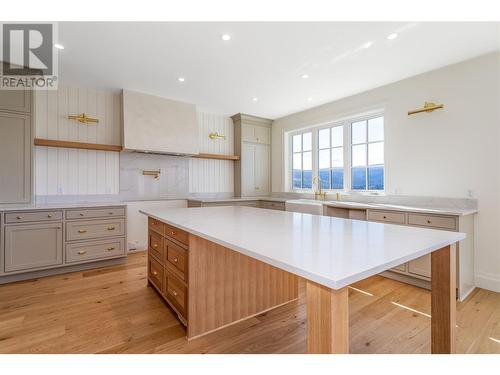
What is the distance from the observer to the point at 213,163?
5.03 m

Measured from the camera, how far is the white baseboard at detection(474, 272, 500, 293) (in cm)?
256

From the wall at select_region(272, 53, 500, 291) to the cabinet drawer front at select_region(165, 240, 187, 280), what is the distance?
10.0 feet

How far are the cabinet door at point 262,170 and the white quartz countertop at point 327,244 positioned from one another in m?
3.58

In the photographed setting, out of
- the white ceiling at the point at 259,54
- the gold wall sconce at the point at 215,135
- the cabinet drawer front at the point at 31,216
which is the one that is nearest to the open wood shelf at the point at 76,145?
the white ceiling at the point at 259,54

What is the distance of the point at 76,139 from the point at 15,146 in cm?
77

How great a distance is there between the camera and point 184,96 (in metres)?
3.99

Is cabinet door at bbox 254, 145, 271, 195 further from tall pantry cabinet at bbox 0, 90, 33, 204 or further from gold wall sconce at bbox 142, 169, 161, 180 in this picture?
tall pantry cabinet at bbox 0, 90, 33, 204

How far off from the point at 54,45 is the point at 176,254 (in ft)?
8.33

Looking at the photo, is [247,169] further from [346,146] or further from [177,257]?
[177,257]

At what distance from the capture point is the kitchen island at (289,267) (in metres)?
0.85

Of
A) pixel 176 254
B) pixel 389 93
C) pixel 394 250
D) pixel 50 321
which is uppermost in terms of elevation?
pixel 389 93

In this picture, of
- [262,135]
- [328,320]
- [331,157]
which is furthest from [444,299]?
[262,135]

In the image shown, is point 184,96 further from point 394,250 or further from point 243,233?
point 394,250
